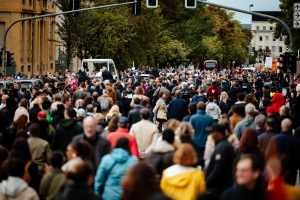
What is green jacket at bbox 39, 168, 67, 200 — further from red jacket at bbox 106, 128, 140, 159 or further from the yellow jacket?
red jacket at bbox 106, 128, 140, 159

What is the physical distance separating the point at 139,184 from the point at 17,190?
192cm

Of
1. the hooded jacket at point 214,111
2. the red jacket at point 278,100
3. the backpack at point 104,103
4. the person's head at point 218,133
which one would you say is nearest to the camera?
the person's head at point 218,133

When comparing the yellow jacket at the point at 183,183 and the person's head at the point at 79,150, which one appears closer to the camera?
the yellow jacket at the point at 183,183

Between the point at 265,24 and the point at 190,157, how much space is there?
19662 centimetres

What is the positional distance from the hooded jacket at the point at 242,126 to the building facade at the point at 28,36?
31.9m

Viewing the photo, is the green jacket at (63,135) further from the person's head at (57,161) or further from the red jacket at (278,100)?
the red jacket at (278,100)

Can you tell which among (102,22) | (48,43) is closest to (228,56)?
(48,43)

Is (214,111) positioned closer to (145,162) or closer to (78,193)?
(145,162)

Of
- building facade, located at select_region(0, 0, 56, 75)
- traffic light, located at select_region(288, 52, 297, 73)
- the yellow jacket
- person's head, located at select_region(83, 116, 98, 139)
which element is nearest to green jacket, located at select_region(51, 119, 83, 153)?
person's head, located at select_region(83, 116, 98, 139)

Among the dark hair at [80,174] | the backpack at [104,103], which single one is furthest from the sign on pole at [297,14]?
the dark hair at [80,174]

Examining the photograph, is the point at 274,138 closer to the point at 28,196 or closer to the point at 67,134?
the point at 67,134

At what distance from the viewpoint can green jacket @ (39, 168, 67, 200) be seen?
573cm

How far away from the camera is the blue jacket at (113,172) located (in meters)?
6.07

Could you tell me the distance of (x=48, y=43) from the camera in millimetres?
55938
